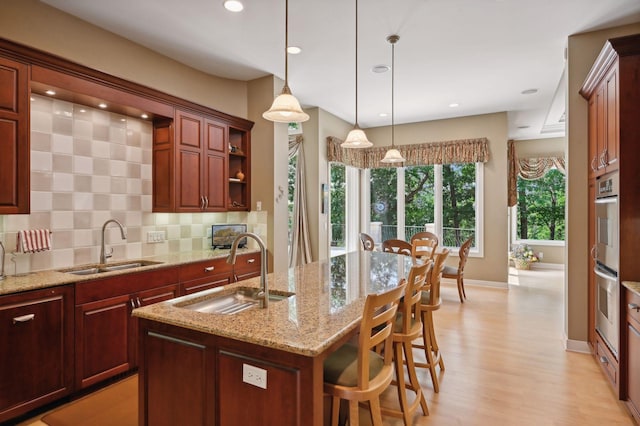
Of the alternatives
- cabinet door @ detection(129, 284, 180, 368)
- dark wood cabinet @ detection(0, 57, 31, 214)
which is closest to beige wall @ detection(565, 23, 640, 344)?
cabinet door @ detection(129, 284, 180, 368)

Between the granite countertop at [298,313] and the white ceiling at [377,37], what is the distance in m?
2.29

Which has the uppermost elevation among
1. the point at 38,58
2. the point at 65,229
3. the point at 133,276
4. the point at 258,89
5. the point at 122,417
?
the point at 258,89

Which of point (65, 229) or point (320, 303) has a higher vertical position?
point (65, 229)

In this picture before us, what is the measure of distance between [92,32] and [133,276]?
2230 mm

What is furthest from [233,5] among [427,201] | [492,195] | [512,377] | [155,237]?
[492,195]

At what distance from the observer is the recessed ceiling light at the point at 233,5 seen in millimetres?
2955

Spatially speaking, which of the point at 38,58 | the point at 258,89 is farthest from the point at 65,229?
the point at 258,89

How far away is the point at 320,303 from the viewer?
6.25 ft

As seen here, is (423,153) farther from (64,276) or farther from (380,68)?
(64,276)

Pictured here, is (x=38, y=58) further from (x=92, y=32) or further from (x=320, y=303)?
(x=320, y=303)

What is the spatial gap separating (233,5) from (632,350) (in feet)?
12.9

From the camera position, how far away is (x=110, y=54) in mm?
3363

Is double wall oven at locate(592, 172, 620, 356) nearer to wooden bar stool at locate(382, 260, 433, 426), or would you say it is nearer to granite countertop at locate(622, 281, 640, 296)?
granite countertop at locate(622, 281, 640, 296)

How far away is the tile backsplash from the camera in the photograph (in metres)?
2.85
